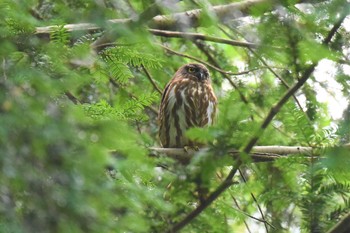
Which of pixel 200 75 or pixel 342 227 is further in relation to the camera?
pixel 200 75

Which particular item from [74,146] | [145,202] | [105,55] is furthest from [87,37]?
[74,146]

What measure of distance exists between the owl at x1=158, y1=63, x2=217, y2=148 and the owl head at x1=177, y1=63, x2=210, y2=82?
0.10 ft

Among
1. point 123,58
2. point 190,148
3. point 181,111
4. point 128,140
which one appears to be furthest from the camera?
point 181,111

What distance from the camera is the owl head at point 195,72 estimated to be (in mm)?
5258

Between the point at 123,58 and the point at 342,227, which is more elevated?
the point at 342,227

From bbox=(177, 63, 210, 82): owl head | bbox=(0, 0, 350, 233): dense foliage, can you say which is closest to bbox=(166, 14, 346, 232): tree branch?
bbox=(0, 0, 350, 233): dense foliage

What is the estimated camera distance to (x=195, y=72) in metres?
5.30

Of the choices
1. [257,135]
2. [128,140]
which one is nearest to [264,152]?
[257,135]

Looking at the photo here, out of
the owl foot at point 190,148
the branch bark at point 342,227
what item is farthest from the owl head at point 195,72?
the branch bark at point 342,227

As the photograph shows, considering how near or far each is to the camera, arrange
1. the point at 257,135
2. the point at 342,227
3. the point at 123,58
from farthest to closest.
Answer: the point at 123,58 < the point at 342,227 < the point at 257,135

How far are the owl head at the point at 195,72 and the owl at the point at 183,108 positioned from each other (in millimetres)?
32

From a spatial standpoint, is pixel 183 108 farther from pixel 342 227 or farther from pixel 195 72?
pixel 342 227

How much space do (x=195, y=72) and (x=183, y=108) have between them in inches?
18.0

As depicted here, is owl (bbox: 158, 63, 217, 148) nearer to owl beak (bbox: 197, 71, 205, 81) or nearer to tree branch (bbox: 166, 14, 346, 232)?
owl beak (bbox: 197, 71, 205, 81)
